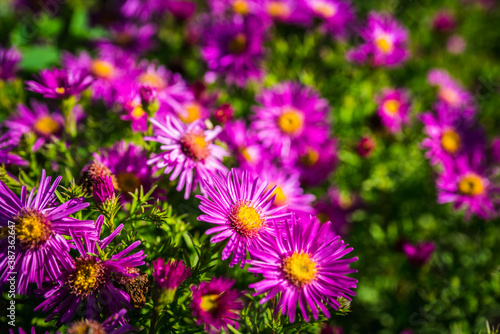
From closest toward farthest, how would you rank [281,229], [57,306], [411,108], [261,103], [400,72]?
[57,306], [281,229], [261,103], [411,108], [400,72]

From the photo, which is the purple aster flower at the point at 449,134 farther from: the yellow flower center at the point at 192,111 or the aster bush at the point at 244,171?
the yellow flower center at the point at 192,111

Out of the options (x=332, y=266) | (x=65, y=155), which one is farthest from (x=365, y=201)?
(x=65, y=155)

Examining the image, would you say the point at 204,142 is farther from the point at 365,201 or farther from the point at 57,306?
the point at 365,201

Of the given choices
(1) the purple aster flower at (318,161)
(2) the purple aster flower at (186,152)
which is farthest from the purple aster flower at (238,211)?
(1) the purple aster flower at (318,161)

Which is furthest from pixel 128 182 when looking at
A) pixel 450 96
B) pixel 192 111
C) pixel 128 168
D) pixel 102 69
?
pixel 450 96

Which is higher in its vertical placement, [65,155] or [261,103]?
[261,103]

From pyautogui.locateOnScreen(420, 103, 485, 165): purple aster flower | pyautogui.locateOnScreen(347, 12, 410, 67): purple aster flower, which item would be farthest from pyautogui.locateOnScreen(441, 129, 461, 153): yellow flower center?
pyautogui.locateOnScreen(347, 12, 410, 67): purple aster flower

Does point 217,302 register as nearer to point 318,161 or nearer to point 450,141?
point 318,161

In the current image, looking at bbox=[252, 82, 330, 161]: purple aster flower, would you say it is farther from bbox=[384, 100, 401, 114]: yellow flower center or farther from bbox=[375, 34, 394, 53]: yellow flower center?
bbox=[375, 34, 394, 53]: yellow flower center
